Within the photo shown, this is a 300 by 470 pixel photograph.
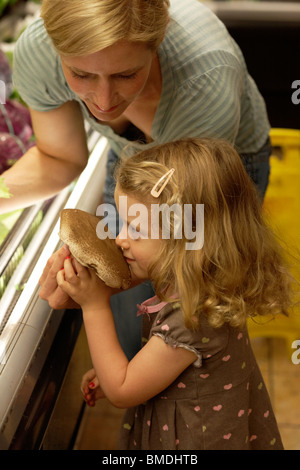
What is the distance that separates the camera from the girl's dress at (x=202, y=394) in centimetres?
130

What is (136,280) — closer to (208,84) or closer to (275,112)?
(208,84)

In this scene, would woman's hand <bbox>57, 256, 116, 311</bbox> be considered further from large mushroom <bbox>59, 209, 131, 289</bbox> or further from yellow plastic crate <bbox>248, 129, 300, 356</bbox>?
yellow plastic crate <bbox>248, 129, 300, 356</bbox>

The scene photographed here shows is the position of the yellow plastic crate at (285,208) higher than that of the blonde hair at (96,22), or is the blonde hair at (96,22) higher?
the blonde hair at (96,22)

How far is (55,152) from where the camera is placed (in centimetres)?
167

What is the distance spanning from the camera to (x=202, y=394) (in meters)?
1.38

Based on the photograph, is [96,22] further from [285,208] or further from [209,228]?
[285,208]

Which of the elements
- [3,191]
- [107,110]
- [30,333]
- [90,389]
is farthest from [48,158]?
[90,389]

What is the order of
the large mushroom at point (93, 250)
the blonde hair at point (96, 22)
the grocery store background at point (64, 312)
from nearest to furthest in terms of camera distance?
1. the blonde hair at point (96, 22)
2. the large mushroom at point (93, 250)
3. the grocery store background at point (64, 312)

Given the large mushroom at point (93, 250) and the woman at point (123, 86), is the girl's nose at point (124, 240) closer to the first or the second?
the large mushroom at point (93, 250)

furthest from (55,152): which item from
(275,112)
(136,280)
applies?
(275,112)

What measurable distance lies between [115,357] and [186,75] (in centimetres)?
68

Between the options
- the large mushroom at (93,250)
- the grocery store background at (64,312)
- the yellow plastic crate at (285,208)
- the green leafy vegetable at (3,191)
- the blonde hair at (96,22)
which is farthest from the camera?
the yellow plastic crate at (285,208)

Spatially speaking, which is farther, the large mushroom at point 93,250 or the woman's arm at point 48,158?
the woman's arm at point 48,158

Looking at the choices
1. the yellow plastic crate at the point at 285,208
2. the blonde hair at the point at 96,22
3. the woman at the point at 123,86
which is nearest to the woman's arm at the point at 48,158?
the woman at the point at 123,86
